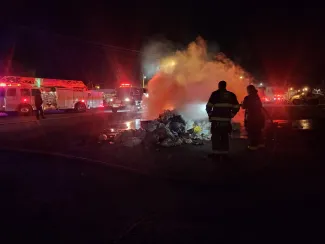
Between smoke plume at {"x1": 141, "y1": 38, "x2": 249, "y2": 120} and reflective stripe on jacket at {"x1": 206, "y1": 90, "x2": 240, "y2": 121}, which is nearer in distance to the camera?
reflective stripe on jacket at {"x1": 206, "y1": 90, "x2": 240, "y2": 121}

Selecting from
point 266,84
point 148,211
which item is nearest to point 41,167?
point 148,211

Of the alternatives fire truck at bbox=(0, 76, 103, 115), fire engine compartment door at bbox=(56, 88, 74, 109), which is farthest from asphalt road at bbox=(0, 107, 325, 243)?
fire engine compartment door at bbox=(56, 88, 74, 109)

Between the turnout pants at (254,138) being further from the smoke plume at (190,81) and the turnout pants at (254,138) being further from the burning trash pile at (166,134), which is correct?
the smoke plume at (190,81)

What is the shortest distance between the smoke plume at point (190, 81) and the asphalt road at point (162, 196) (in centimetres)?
591

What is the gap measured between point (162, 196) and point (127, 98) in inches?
1255

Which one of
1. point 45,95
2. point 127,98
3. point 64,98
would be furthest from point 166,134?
point 127,98

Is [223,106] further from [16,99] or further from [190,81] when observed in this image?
[16,99]

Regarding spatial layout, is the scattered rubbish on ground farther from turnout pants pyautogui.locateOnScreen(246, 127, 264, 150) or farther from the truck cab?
the truck cab

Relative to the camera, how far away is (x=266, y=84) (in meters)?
63.1

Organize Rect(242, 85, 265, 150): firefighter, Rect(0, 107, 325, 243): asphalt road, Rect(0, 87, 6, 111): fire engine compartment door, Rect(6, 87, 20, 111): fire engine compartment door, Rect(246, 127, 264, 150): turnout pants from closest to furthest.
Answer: Rect(0, 107, 325, 243): asphalt road, Rect(246, 127, 264, 150): turnout pants, Rect(242, 85, 265, 150): firefighter, Rect(0, 87, 6, 111): fire engine compartment door, Rect(6, 87, 20, 111): fire engine compartment door

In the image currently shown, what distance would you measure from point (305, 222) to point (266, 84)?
6053 centimetres

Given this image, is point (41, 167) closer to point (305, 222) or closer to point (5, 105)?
point (305, 222)

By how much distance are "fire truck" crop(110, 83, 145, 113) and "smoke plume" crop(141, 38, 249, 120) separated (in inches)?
677

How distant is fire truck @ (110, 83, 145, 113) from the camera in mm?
36719
